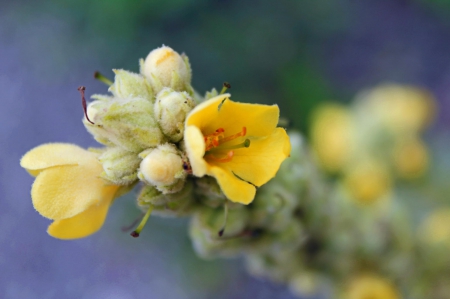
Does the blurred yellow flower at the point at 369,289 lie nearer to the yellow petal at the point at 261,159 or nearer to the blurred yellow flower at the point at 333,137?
the blurred yellow flower at the point at 333,137

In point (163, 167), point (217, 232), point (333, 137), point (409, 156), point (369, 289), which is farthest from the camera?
point (333, 137)

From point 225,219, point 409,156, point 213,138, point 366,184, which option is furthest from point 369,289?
point 213,138

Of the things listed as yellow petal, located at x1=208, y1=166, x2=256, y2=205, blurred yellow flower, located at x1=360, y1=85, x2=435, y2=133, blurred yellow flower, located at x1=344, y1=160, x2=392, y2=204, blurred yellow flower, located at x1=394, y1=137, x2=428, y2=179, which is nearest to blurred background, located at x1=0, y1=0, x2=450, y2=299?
blurred yellow flower, located at x1=360, y1=85, x2=435, y2=133

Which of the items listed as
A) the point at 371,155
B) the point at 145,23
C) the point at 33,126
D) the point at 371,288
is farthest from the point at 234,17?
the point at 371,288

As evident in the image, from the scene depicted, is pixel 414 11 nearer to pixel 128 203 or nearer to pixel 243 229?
pixel 128 203

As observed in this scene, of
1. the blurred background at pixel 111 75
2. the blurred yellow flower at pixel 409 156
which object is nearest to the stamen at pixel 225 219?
the blurred yellow flower at pixel 409 156

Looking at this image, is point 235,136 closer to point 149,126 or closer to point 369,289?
point 149,126
